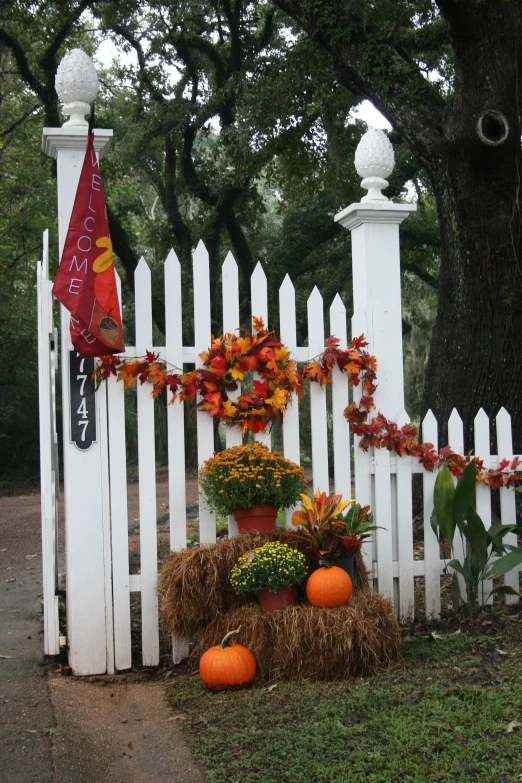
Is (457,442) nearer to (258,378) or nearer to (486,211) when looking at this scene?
(258,378)

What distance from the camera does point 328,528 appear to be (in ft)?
13.7

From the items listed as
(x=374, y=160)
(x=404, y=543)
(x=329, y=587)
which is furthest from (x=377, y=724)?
(x=374, y=160)

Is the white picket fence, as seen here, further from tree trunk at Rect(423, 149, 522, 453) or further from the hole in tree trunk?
the hole in tree trunk

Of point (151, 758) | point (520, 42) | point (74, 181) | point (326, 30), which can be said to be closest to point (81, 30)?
point (326, 30)

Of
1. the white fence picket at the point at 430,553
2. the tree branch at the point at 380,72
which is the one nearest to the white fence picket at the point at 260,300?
the white fence picket at the point at 430,553

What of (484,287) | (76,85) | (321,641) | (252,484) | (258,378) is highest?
(76,85)

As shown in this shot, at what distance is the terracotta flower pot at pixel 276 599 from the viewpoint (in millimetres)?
4022

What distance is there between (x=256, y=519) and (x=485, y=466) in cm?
165

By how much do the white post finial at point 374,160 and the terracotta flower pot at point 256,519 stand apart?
80.3 inches

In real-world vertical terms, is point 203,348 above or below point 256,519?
above

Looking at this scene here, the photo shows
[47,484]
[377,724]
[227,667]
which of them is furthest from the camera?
[47,484]

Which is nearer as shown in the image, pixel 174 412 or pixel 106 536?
pixel 106 536

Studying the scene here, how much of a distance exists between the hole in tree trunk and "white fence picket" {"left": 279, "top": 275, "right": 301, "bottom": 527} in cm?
242

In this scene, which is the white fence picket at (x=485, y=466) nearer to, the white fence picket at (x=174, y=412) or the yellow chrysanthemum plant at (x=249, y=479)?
the yellow chrysanthemum plant at (x=249, y=479)
